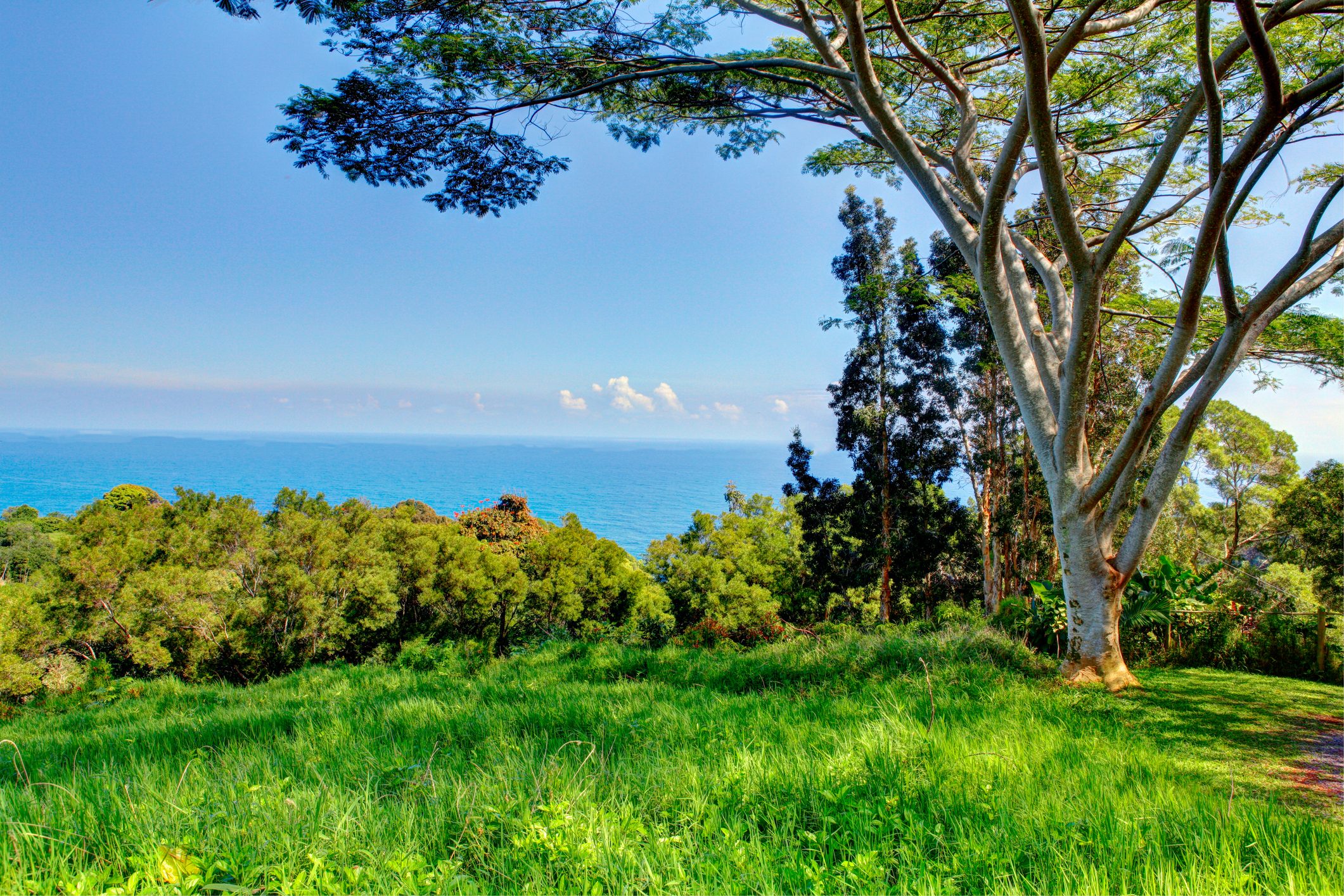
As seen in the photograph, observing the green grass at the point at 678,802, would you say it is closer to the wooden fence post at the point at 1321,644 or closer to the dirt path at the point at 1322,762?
the dirt path at the point at 1322,762

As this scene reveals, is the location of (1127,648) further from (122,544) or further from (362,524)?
(122,544)

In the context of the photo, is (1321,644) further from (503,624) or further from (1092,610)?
(503,624)

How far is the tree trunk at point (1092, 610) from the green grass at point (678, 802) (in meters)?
1.15

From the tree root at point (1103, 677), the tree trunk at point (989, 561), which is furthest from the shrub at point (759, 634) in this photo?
the tree trunk at point (989, 561)

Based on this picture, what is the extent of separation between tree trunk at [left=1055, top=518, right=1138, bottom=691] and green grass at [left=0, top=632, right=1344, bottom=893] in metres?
1.15

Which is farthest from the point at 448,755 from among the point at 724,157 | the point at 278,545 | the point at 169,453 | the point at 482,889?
the point at 169,453

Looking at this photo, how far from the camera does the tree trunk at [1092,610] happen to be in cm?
533

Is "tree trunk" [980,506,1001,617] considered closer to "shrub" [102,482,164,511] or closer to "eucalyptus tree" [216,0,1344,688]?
"eucalyptus tree" [216,0,1344,688]

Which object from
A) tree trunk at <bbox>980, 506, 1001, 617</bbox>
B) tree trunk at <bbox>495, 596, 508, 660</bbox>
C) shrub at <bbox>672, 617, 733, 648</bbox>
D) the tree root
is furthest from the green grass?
tree trunk at <bbox>495, 596, 508, 660</bbox>

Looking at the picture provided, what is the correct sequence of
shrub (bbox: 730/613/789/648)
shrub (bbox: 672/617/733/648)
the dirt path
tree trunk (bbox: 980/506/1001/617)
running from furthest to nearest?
tree trunk (bbox: 980/506/1001/617) → shrub (bbox: 730/613/789/648) → shrub (bbox: 672/617/733/648) → the dirt path

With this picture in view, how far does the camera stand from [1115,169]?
24.8 ft

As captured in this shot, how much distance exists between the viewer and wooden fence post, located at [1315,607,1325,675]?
650cm

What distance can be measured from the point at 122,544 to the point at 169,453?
175m

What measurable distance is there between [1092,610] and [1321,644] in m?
3.69
